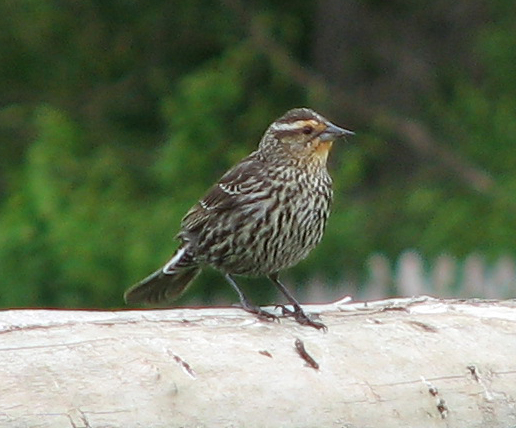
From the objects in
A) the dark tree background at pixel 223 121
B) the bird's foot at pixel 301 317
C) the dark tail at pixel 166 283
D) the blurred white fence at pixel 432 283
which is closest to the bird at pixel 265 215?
the dark tail at pixel 166 283

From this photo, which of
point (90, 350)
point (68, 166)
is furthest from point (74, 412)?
point (68, 166)

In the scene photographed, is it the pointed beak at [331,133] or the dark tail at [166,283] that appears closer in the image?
the pointed beak at [331,133]

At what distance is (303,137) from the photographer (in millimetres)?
5434

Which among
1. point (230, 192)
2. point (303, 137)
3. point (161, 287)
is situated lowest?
point (161, 287)

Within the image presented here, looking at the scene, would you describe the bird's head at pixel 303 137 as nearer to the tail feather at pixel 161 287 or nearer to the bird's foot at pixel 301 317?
the tail feather at pixel 161 287

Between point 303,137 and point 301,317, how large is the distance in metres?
1.19

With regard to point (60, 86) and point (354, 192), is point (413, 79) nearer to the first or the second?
point (354, 192)

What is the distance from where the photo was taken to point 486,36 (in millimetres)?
11984

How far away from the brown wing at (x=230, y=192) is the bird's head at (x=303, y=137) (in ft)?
0.37

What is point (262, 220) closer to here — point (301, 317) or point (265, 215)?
point (265, 215)

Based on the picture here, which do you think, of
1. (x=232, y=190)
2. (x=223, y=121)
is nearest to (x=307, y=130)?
(x=232, y=190)

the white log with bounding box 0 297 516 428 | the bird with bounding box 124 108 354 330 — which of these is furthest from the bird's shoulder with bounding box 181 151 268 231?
the white log with bounding box 0 297 516 428

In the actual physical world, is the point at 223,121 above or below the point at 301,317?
above

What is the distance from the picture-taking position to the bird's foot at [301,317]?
430 centimetres
